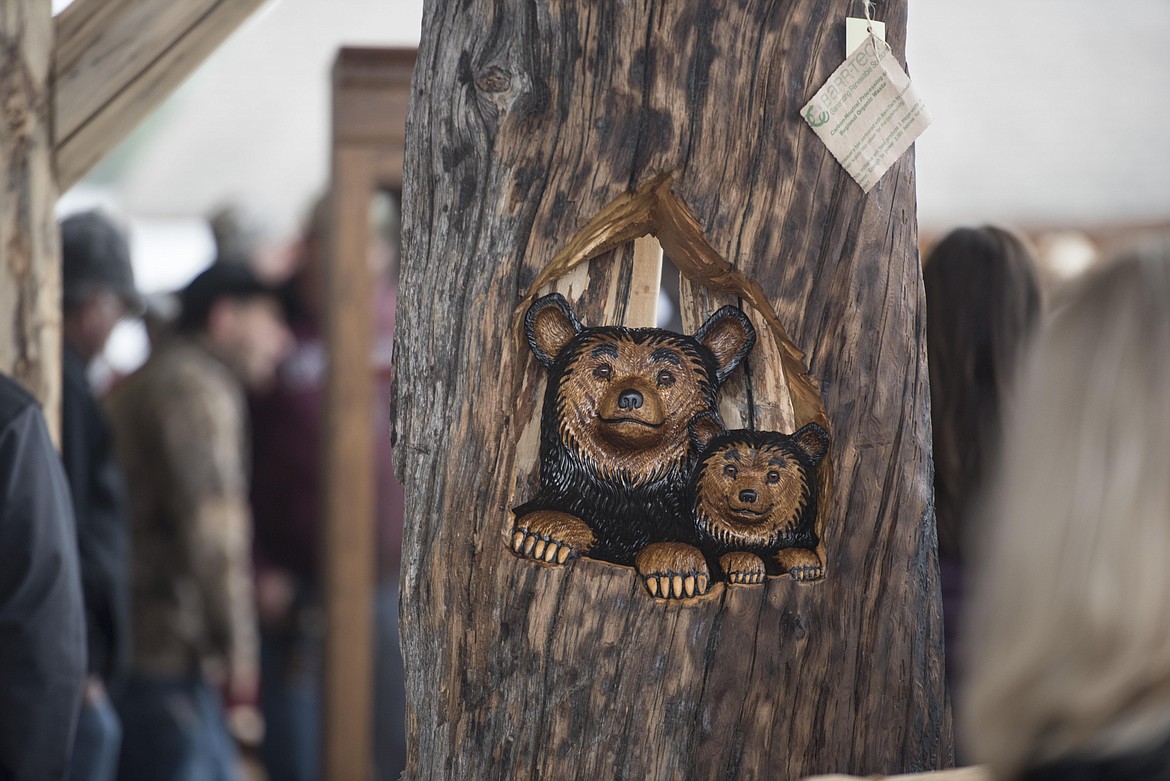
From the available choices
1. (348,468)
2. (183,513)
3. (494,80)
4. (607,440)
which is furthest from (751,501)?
(183,513)

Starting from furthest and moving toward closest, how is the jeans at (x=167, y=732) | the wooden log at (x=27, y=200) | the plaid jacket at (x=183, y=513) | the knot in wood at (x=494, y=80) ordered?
the plaid jacket at (x=183, y=513) < the jeans at (x=167, y=732) < the wooden log at (x=27, y=200) < the knot in wood at (x=494, y=80)

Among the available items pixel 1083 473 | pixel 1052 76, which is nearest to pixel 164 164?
pixel 1052 76

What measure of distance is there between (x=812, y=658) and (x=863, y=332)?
55 centimetres

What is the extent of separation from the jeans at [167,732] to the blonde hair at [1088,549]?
106 inches

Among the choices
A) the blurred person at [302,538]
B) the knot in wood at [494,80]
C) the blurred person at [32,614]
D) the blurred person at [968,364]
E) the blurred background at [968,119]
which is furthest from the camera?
the blurred background at [968,119]

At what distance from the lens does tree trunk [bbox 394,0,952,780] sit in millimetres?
1715

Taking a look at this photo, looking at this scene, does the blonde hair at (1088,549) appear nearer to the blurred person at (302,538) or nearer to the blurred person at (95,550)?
the blurred person at (95,550)

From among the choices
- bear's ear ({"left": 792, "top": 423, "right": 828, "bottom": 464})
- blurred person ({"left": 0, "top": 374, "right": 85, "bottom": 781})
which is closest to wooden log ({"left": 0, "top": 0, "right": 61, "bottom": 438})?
blurred person ({"left": 0, "top": 374, "right": 85, "bottom": 781})

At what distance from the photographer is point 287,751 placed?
3617mm

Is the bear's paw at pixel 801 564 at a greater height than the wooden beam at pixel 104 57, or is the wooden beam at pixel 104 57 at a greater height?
the wooden beam at pixel 104 57

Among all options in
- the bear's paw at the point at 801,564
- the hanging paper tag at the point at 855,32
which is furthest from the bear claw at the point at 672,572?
the hanging paper tag at the point at 855,32

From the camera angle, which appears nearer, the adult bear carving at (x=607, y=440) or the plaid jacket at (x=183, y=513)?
the adult bear carving at (x=607, y=440)

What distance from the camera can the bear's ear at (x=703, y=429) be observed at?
70.1 inches

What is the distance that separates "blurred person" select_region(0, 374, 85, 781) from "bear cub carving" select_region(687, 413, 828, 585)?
1095mm
